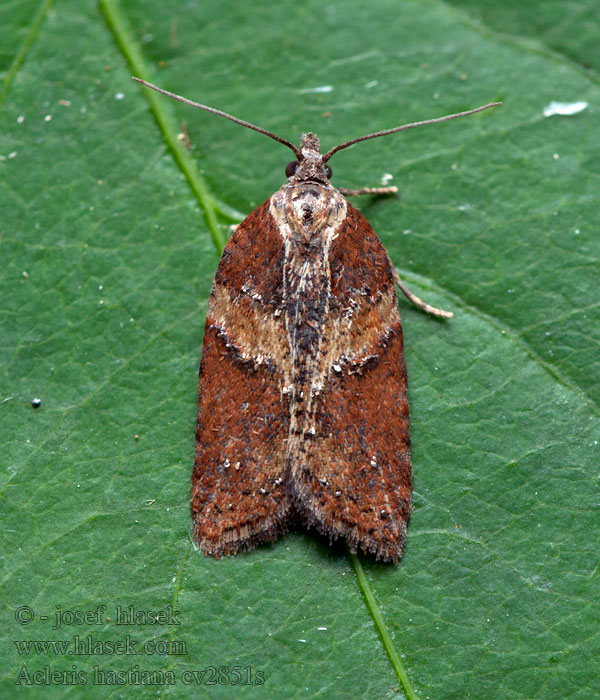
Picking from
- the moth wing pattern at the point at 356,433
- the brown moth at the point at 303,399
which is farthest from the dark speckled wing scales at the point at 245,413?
the moth wing pattern at the point at 356,433

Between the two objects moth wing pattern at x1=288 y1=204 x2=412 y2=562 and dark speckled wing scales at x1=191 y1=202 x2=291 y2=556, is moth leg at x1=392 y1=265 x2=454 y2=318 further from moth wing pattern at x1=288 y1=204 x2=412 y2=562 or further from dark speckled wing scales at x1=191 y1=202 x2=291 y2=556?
dark speckled wing scales at x1=191 y1=202 x2=291 y2=556

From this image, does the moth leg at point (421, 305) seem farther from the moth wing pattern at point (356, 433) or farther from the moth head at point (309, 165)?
the moth head at point (309, 165)

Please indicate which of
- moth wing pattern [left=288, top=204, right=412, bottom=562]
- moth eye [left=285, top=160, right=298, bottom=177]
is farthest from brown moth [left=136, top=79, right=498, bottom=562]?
moth eye [left=285, top=160, right=298, bottom=177]

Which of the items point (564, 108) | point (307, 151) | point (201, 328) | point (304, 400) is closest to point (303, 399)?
point (304, 400)

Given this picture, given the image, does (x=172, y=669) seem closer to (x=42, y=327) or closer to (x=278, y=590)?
(x=278, y=590)

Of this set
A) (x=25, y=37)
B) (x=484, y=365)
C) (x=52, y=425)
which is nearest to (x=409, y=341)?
(x=484, y=365)
